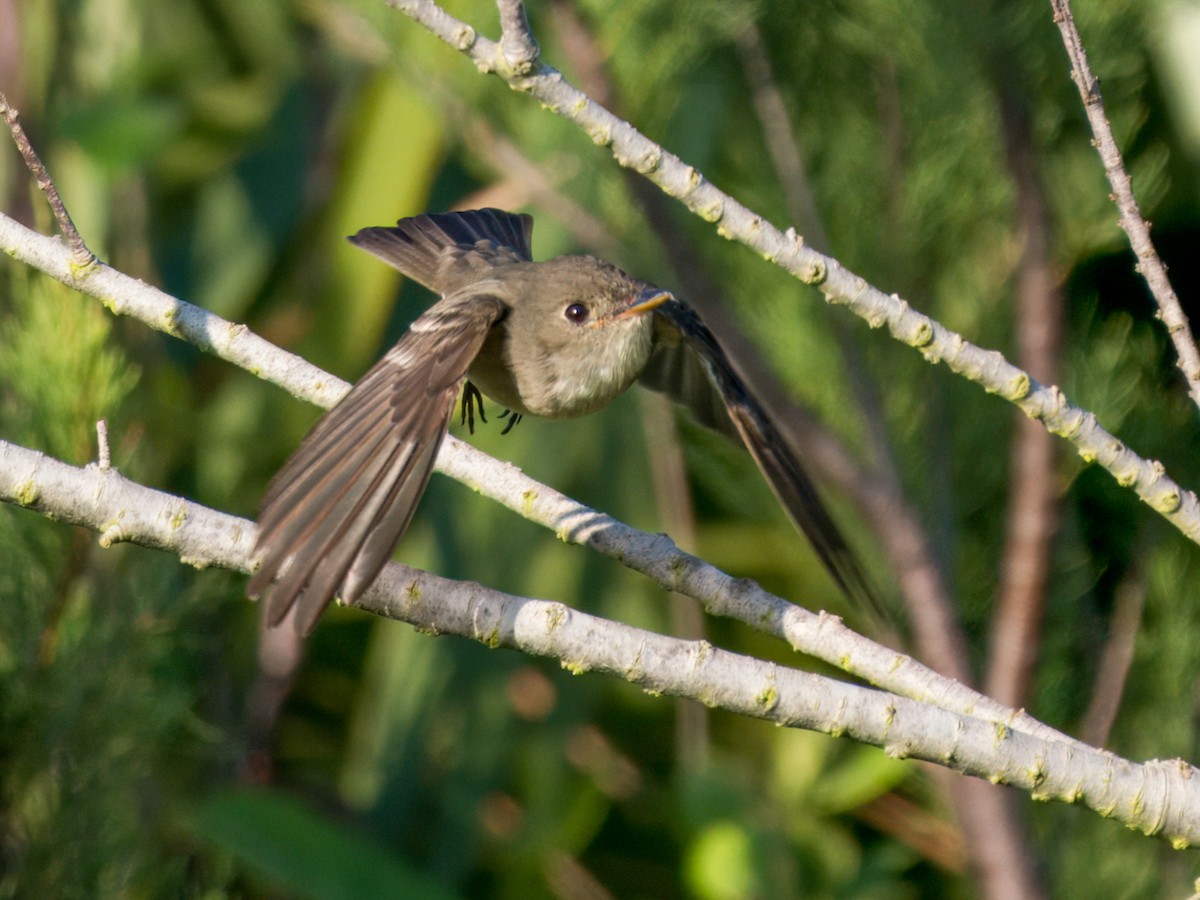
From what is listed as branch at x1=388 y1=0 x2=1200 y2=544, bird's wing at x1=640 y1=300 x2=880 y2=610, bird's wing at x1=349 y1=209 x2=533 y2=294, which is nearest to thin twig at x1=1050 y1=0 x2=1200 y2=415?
branch at x1=388 y1=0 x2=1200 y2=544

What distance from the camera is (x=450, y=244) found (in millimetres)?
3500

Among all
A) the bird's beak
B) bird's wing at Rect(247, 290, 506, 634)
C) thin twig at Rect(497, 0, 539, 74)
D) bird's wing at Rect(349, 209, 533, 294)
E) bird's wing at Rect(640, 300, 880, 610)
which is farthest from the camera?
bird's wing at Rect(349, 209, 533, 294)

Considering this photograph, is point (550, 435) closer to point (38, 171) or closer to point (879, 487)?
point (879, 487)

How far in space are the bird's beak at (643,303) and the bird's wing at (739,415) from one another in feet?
0.11

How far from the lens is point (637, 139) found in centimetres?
203

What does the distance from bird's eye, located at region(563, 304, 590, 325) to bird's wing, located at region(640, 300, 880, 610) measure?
0.15 m

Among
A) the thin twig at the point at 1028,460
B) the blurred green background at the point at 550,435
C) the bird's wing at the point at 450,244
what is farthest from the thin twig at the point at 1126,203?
the bird's wing at the point at 450,244

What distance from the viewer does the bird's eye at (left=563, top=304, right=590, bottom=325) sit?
2943 mm

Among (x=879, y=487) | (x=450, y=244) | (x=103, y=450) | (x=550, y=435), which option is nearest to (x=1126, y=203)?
(x=879, y=487)

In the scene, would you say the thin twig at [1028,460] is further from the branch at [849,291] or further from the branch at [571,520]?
the branch at [571,520]

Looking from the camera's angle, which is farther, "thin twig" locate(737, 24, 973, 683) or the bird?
"thin twig" locate(737, 24, 973, 683)

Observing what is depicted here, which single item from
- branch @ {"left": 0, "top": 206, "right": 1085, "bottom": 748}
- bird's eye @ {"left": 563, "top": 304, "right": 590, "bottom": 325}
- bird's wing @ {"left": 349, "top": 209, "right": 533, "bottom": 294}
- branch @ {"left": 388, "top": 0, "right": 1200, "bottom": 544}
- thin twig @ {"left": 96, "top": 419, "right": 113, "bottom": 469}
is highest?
bird's wing @ {"left": 349, "top": 209, "right": 533, "bottom": 294}

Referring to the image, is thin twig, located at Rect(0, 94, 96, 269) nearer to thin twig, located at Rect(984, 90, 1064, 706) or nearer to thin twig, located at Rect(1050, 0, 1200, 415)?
thin twig, located at Rect(1050, 0, 1200, 415)

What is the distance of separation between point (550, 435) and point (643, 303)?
4.29 feet
